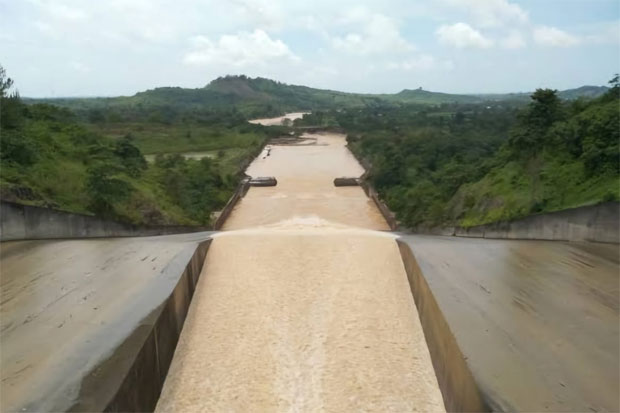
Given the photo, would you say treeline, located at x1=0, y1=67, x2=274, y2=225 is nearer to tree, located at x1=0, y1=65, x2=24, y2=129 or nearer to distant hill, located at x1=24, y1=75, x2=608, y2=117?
tree, located at x1=0, y1=65, x2=24, y2=129

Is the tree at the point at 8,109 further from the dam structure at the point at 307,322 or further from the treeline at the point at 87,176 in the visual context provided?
the dam structure at the point at 307,322

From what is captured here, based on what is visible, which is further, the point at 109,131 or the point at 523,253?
the point at 109,131

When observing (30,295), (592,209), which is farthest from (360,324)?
(592,209)

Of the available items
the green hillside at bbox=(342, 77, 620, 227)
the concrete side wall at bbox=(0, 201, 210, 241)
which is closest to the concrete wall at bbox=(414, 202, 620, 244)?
the green hillside at bbox=(342, 77, 620, 227)

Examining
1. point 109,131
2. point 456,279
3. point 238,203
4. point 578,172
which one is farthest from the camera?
point 109,131

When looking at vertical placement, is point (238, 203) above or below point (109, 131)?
below

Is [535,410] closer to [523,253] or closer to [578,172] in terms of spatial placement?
[523,253]

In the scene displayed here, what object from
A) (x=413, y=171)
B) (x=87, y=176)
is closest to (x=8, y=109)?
(x=87, y=176)
